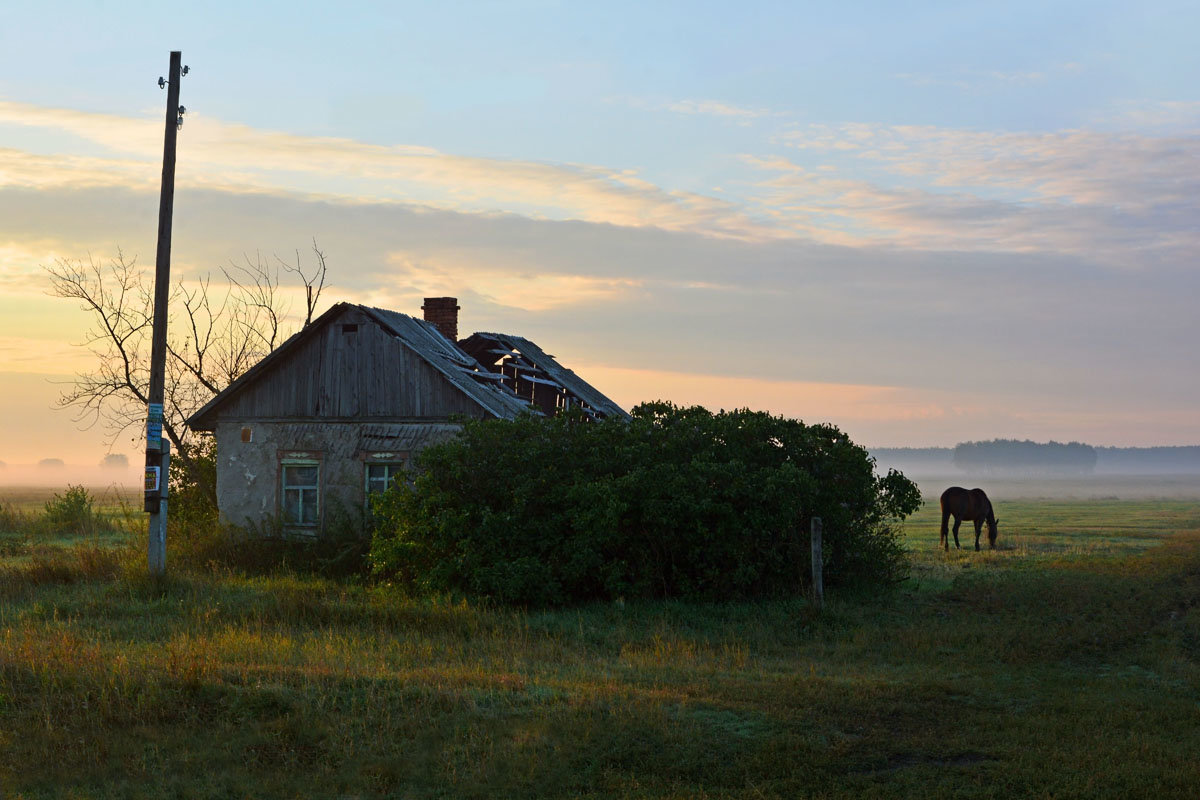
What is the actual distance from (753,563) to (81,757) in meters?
11.9

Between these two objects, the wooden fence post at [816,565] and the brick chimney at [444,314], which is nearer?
the wooden fence post at [816,565]

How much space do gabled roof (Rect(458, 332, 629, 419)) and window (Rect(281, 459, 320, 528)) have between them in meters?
6.65

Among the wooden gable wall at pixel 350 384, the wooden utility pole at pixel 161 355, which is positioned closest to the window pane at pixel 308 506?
the wooden gable wall at pixel 350 384

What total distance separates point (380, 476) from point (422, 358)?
277 centimetres

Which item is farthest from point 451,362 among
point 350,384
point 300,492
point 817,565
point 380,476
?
point 817,565

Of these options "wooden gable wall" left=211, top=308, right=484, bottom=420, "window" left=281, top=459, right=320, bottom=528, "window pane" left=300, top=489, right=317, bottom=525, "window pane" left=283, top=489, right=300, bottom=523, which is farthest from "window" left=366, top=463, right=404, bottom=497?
"window pane" left=283, top=489, right=300, bottom=523

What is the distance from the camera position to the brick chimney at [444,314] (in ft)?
92.7

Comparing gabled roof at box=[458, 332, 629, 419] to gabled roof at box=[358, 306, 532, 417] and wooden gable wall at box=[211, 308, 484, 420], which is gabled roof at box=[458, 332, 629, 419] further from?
wooden gable wall at box=[211, 308, 484, 420]

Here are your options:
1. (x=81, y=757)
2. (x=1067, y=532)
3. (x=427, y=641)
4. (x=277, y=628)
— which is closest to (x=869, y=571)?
(x=427, y=641)

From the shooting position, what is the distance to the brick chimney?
28266mm

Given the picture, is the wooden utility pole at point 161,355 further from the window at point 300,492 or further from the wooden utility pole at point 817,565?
the wooden utility pole at point 817,565

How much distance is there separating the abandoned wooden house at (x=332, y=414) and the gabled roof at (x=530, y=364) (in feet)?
13.5

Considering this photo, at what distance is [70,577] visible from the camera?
19953 mm

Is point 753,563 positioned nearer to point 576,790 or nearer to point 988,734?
point 988,734
